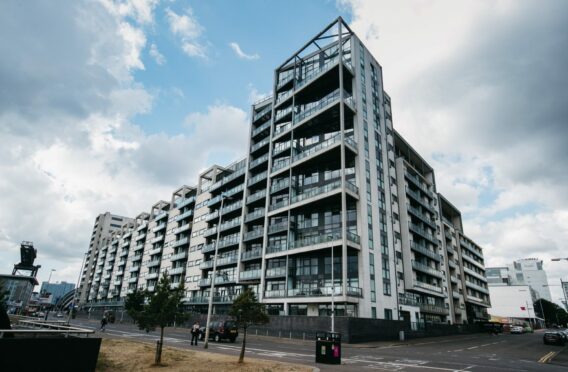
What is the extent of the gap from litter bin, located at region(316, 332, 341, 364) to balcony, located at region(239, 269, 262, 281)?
111 feet

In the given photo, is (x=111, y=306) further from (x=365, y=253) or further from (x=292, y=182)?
(x=365, y=253)

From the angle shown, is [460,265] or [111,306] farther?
[111,306]

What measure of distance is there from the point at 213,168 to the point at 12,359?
6706cm

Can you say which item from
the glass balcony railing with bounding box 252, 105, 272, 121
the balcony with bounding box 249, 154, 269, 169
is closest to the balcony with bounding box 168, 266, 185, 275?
the balcony with bounding box 249, 154, 269, 169

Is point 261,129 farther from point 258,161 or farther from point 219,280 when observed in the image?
point 219,280

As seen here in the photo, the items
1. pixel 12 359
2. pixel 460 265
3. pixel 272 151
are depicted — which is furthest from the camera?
pixel 460 265

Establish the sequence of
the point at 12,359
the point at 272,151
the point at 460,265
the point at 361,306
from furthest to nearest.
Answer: the point at 460,265, the point at 272,151, the point at 361,306, the point at 12,359

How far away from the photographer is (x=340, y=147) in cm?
4622

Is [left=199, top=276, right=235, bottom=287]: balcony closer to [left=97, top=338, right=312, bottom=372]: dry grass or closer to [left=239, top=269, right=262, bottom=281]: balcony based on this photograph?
[left=239, top=269, right=262, bottom=281]: balcony

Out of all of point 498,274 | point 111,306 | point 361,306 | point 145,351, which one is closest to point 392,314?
point 361,306

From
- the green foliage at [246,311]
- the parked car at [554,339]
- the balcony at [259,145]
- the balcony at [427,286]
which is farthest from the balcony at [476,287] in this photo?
the green foliage at [246,311]

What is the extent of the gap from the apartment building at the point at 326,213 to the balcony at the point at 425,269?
494 millimetres

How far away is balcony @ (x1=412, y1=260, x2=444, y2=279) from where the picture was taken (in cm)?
5479

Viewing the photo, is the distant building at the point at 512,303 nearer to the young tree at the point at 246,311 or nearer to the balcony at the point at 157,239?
the balcony at the point at 157,239
